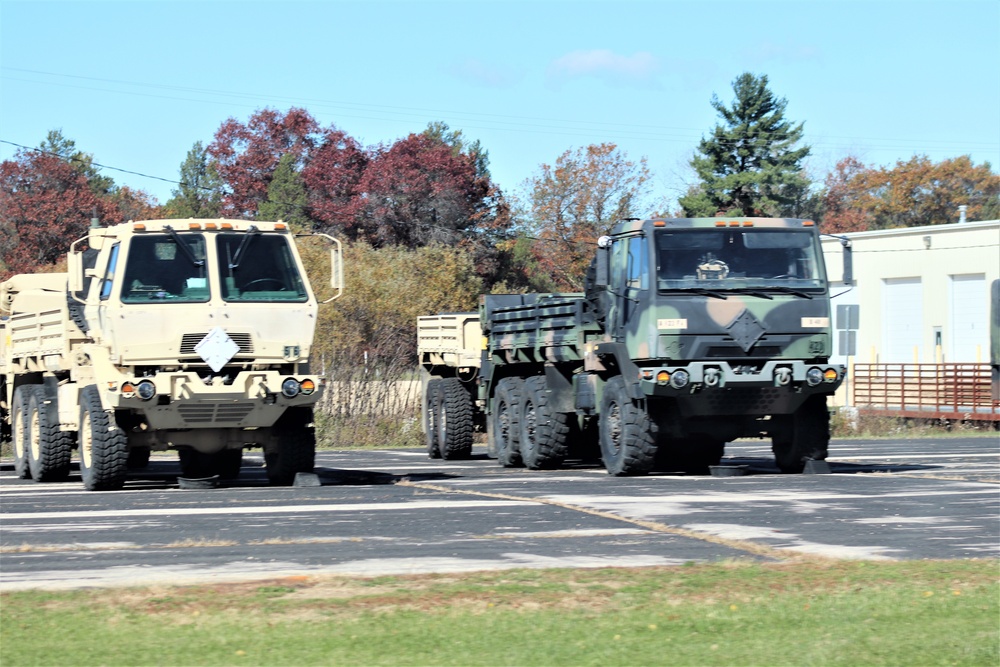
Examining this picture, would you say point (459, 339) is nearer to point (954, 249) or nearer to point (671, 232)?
point (671, 232)

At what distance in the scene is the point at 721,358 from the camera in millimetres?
18078

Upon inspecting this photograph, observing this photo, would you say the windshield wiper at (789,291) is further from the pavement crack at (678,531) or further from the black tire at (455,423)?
the black tire at (455,423)

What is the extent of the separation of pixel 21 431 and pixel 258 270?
4969mm

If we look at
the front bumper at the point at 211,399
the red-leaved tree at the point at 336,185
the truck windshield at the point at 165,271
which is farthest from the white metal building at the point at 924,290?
the truck windshield at the point at 165,271

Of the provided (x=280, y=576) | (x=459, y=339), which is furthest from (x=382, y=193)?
(x=280, y=576)

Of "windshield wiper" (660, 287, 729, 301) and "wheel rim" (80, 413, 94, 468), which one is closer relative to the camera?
"wheel rim" (80, 413, 94, 468)

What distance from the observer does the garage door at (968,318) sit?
163 feet

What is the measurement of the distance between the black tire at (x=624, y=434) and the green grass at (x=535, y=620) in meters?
8.30

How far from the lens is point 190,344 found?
16.3 metres

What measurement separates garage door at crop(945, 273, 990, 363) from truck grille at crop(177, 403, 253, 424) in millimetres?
37059

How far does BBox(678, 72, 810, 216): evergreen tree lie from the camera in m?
75.2

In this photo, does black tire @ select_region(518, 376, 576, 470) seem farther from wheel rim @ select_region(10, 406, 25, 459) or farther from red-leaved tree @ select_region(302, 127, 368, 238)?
red-leaved tree @ select_region(302, 127, 368, 238)

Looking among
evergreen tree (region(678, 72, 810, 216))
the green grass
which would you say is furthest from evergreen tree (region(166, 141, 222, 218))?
the green grass

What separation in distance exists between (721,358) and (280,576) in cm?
933
